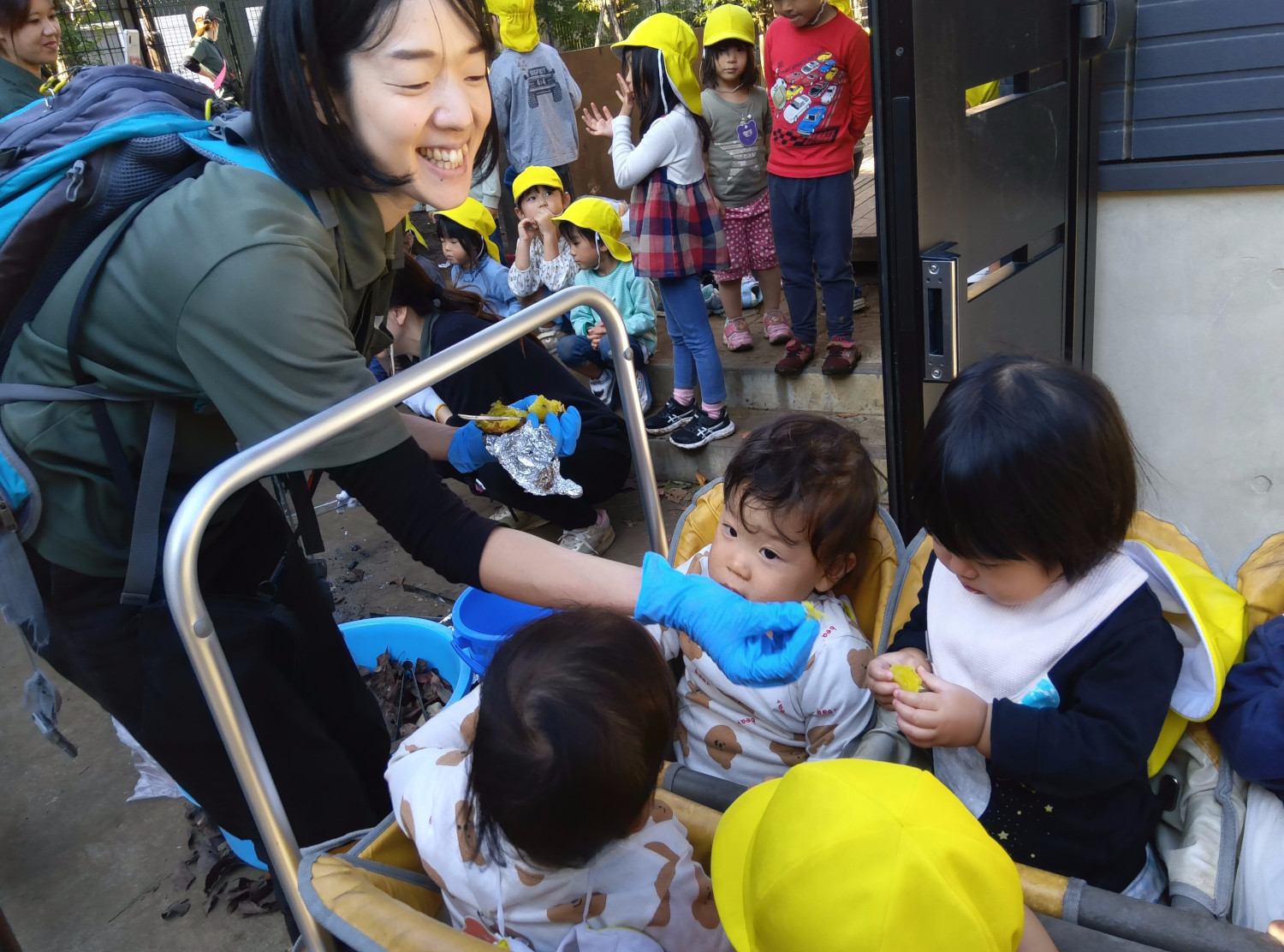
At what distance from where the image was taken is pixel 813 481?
1.67m

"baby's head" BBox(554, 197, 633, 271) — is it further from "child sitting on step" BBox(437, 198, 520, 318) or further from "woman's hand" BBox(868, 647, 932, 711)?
"woman's hand" BBox(868, 647, 932, 711)

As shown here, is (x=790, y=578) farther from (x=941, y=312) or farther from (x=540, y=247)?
(x=540, y=247)

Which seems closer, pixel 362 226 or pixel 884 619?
pixel 362 226

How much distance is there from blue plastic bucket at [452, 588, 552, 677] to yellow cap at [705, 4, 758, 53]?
2.73 metres

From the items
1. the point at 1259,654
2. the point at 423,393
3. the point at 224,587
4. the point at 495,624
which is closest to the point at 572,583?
the point at 224,587

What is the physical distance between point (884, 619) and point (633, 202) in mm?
2957

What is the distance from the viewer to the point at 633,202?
13.7 feet

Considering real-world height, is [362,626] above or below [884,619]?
below

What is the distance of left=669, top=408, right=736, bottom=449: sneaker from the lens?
161 inches

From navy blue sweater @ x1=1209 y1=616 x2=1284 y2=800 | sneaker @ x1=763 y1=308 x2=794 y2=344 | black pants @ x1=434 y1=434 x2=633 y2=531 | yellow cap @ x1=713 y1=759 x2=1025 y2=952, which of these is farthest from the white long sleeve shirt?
yellow cap @ x1=713 y1=759 x2=1025 y2=952

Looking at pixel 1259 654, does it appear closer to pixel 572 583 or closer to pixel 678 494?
pixel 572 583

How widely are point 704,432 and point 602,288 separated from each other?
2.93 ft

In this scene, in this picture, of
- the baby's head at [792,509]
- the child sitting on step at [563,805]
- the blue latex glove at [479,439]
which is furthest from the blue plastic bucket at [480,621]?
the child sitting on step at [563,805]

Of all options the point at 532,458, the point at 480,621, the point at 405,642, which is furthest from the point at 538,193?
the point at 480,621
